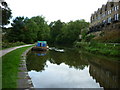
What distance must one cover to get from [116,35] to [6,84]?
2521cm

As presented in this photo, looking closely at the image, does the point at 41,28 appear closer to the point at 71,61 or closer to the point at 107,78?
the point at 71,61

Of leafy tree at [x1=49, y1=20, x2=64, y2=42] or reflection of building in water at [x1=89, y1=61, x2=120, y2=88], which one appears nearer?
reflection of building in water at [x1=89, y1=61, x2=120, y2=88]

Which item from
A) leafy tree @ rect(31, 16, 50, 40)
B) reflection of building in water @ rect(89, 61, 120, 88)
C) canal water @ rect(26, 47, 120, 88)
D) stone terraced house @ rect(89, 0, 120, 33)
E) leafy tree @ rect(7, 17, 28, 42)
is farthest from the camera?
leafy tree @ rect(31, 16, 50, 40)

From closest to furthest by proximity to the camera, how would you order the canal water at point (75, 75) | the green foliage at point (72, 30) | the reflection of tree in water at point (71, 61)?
the canal water at point (75, 75)
the reflection of tree in water at point (71, 61)
the green foliage at point (72, 30)

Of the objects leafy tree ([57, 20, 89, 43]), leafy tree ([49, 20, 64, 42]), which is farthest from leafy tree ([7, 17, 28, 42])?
leafy tree ([49, 20, 64, 42])

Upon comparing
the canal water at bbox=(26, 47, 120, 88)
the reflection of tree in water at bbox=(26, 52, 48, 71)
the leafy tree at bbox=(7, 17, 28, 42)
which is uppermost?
the leafy tree at bbox=(7, 17, 28, 42)

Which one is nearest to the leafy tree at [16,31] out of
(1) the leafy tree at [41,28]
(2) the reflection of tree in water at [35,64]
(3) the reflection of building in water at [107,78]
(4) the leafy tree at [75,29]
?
(1) the leafy tree at [41,28]

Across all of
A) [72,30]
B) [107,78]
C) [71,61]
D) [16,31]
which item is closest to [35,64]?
[71,61]

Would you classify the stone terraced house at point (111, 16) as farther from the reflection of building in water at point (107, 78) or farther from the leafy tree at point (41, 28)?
the leafy tree at point (41, 28)

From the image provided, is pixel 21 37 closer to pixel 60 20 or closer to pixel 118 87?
pixel 118 87

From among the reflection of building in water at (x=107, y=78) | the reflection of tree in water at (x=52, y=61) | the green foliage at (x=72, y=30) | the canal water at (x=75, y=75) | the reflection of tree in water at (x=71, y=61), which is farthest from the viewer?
the green foliage at (x=72, y=30)

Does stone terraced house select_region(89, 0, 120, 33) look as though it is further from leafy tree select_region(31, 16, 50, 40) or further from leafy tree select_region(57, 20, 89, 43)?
leafy tree select_region(31, 16, 50, 40)

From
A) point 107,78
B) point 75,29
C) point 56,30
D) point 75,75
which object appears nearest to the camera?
point 107,78

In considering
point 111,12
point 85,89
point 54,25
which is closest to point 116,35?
point 111,12
